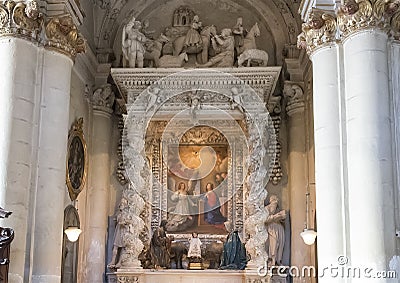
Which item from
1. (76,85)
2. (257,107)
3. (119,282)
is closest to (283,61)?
(257,107)

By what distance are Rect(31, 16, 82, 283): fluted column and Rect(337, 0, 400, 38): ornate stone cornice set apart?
446cm

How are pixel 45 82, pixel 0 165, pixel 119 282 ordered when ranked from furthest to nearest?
1. pixel 119 282
2. pixel 45 82
3. pixel 0 165

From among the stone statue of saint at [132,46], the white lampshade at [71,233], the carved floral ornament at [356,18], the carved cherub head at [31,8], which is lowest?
the white lampshade at [71,233]

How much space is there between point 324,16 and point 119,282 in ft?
22.8

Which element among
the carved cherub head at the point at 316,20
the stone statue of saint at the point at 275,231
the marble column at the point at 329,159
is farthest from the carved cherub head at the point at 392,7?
the stone statue of saint at the point at 275,231

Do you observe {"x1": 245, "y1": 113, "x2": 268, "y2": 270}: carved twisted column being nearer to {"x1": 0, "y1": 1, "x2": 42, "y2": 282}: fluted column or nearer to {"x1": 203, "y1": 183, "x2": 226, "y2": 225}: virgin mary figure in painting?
{"x1": 203, "y1": 183, "x2": 226, "y2": 225}: virgin mary figure in painting

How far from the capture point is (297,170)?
15.2 meters

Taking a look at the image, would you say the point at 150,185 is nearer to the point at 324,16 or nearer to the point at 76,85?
the point at 76,85

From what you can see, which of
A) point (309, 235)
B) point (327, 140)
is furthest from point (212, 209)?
point (327, 140)

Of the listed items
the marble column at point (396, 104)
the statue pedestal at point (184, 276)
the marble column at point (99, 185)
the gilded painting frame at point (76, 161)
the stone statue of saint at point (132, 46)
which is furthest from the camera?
the stone statue of saint at point (132, 46)

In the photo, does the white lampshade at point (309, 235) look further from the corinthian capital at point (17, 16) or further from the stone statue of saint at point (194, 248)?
the corinthian capital at point (17, 16)

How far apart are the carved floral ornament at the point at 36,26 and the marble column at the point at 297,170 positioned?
5.60 meters

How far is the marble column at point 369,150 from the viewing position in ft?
30.4

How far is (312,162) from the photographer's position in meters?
14.6
